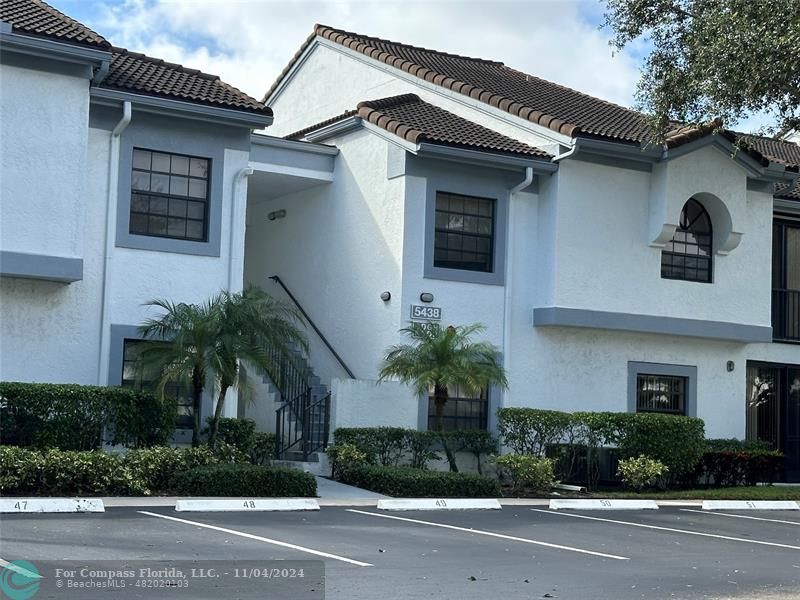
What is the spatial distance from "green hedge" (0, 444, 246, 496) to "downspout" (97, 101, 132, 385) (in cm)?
226

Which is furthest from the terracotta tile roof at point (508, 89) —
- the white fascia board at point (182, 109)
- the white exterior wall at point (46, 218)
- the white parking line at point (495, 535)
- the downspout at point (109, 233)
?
the white parking line at point (495, 535)

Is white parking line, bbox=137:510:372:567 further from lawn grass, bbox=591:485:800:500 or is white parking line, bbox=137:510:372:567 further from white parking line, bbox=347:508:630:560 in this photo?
lawn grass, bbox=591:485:800:500

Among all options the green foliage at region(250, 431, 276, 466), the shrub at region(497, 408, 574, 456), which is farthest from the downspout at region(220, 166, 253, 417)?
the shrub at region(497, 408, 574, 456)

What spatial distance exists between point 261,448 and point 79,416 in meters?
3.75

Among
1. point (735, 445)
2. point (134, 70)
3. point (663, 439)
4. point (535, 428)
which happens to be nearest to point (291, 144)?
point (134, 70)

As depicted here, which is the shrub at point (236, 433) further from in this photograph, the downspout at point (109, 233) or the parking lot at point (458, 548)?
the parking lot at point (458, 548)

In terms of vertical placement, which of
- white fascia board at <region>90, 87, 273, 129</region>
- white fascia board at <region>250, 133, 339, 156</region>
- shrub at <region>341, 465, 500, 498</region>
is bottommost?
shrub at <region>341, 465, 500, 498</region>

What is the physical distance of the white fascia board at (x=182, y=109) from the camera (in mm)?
19167

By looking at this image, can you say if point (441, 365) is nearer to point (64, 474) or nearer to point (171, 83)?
point (171, 83)

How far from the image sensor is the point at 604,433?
2164 cm

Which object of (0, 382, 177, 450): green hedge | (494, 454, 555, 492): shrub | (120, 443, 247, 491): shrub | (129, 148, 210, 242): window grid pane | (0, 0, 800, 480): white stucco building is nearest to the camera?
(120, 443, 247, 491): shrub

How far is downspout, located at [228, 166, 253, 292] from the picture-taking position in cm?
2042

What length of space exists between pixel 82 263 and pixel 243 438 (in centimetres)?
370

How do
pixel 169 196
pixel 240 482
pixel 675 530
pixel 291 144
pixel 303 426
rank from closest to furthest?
pixel 675 530 < pixel 240 482 < pixel 169 196 < pixel 303 426 < pixel 291 144
